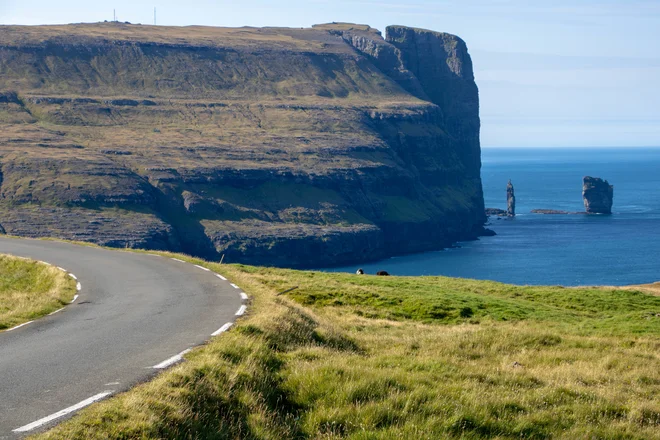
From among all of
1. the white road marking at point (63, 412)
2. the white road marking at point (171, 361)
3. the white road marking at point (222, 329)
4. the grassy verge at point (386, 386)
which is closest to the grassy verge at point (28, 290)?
the white road marking at point (222, 329)

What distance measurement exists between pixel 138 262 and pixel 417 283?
12.1 metres

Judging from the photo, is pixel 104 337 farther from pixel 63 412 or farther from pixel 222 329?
pixel 63 412

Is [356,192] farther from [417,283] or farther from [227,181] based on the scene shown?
[417,283]

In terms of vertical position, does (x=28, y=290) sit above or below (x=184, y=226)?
above

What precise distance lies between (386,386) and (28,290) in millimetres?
18197

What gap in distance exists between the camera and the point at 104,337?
16.8m

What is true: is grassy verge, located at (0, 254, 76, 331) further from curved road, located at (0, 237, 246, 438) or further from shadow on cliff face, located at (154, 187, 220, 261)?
shadow on cliff face, located at (154, 187, 220, 261)

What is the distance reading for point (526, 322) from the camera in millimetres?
27344

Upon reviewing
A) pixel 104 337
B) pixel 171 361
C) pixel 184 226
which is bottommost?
pixel 184 226

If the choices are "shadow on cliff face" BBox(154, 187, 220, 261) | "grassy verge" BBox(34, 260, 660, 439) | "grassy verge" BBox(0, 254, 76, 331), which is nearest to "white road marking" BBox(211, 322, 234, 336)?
"grassy verge" BBox(34, 260, 660, 439)

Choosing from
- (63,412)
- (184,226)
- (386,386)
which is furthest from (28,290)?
(184,226)

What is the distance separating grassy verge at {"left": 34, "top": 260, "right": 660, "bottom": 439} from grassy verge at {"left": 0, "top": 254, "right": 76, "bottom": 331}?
5273 millimetres

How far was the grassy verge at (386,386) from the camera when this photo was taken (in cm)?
1198

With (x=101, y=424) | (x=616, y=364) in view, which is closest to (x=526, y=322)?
(x=616, y=364)
